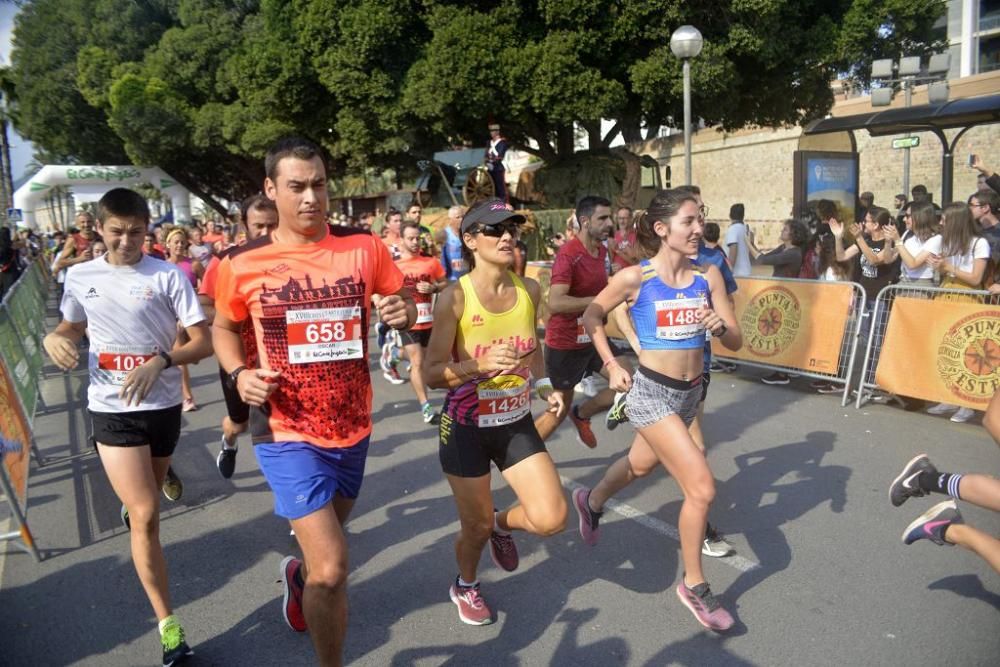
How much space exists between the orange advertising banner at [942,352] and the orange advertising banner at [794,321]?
611 millimetres

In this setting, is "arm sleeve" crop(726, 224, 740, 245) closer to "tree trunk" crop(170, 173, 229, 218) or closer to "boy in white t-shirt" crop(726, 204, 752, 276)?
"boy in white t-shirt" crop(726, 204, 752, 276)

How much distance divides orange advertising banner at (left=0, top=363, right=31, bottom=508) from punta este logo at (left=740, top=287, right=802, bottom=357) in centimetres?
719

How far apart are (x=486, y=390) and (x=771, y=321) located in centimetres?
604

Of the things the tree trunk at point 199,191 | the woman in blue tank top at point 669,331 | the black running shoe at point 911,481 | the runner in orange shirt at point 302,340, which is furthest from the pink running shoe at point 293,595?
the tree trunk at point 199,191

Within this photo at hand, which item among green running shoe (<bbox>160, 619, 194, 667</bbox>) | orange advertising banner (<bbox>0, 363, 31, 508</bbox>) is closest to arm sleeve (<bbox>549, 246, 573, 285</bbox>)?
green running shoe (<bbox>160, 619, 194, 667</bbox>)

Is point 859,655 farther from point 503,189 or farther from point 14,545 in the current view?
point 503,189

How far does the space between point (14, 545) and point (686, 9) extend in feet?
61.8

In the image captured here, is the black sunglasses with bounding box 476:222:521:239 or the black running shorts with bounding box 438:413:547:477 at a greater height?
the black sunglasses with bounding box 476:222:521:239

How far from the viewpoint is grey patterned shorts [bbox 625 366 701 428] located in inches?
151

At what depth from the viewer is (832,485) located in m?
5.45

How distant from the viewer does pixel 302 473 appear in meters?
2.92

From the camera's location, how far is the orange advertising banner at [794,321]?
8.03 meters

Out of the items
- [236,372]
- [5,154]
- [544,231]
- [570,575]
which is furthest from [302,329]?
[5,154]

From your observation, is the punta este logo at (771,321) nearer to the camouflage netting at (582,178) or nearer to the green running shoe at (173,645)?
the green running shoe at (173,645)
